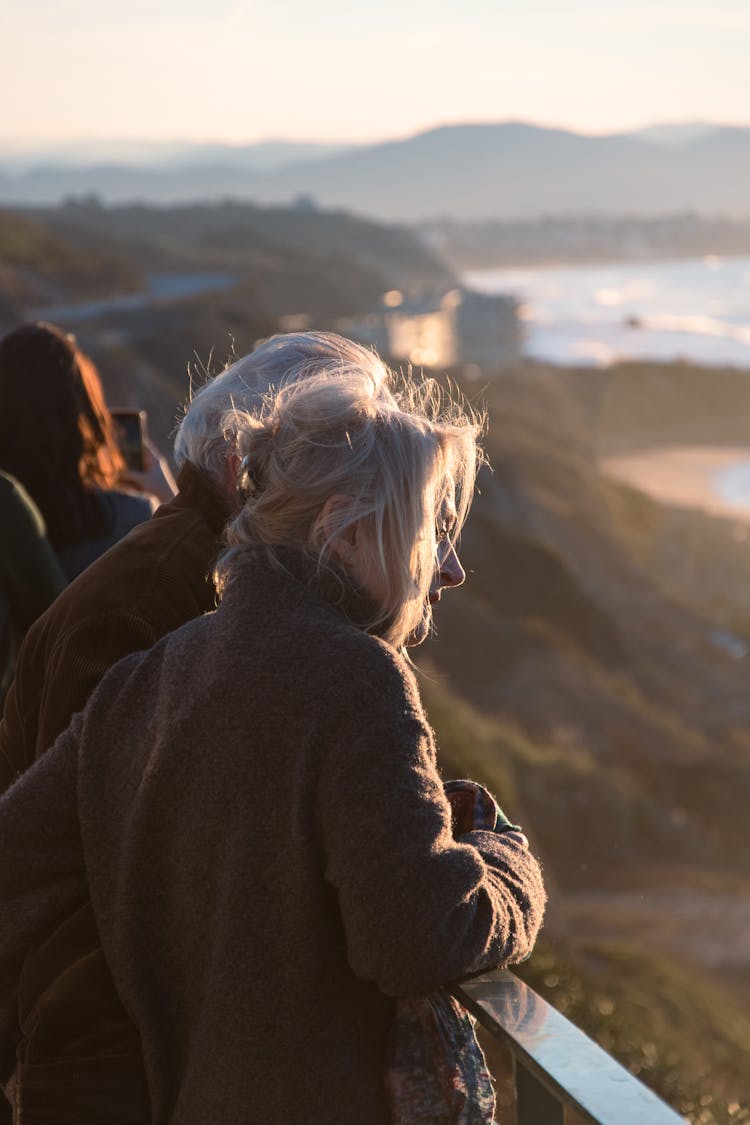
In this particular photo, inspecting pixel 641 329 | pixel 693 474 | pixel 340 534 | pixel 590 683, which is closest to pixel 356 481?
pixel 340 534

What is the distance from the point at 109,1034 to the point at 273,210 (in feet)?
507

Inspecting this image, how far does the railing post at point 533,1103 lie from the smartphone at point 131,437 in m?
2.41

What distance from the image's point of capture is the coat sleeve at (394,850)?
167 cm

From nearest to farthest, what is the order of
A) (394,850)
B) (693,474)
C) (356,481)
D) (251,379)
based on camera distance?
1. (394,850)
2. (356,481)
3. (251,379)
4. (693,474)

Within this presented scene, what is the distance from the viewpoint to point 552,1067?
1714mm

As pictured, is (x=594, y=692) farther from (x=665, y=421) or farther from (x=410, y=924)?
(x=665, y=421)

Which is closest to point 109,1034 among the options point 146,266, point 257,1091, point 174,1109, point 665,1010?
point 174,1109

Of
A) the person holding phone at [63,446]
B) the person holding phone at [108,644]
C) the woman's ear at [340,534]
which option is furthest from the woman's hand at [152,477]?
the woman's ear at [340,534]

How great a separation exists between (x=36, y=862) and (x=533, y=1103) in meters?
0.74

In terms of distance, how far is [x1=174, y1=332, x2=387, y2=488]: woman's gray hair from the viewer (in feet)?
7.07

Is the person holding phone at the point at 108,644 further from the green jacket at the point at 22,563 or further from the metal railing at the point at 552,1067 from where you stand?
the green jacket at the point at 22,563

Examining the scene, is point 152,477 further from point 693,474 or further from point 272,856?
point 693,474

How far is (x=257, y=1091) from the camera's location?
1789 millimetres

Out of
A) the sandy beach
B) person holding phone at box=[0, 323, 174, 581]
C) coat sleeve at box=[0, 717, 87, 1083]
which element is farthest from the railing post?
the sandy beach
